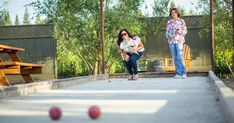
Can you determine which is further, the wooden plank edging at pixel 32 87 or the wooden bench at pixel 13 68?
the wooden bench at pixel 13 68

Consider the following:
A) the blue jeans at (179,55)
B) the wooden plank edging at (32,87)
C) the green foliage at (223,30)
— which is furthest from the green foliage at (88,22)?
the wooden plank edging at (32,87)

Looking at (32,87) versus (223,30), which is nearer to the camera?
A: (32,87)

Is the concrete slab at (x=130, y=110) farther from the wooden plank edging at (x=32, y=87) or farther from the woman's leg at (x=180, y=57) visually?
the woman's leg at (x=180, y=57)

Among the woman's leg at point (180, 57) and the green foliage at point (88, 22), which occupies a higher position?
the green foliage at point (88, 22)

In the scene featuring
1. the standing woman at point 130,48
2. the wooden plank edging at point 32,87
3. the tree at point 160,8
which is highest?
the tree at point 160,8

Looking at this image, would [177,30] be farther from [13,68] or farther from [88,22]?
[88,22]

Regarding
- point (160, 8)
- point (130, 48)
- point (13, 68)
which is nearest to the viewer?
point (13, 68)

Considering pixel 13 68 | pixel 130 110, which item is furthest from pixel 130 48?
pixel 130 110

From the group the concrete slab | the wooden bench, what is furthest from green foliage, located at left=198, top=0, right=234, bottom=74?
the concrete slab

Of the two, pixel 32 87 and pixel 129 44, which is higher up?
pixel 129 44

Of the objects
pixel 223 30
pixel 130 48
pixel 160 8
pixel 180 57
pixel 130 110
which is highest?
pixel 160 8

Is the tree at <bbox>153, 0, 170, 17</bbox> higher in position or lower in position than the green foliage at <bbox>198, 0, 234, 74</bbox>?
higher

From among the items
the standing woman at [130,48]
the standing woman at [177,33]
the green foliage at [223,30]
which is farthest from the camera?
the green foliage at [223,30]

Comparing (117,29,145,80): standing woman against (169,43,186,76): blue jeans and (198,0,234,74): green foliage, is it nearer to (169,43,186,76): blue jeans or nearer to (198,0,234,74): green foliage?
(169,43,186,76): blue jeans
